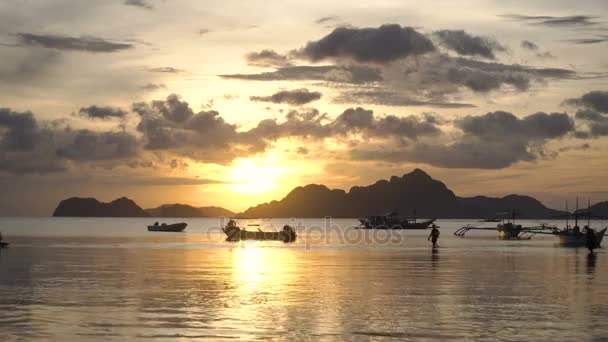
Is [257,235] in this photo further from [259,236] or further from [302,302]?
[302,302]

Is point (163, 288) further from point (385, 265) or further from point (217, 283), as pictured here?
point (385, 265)

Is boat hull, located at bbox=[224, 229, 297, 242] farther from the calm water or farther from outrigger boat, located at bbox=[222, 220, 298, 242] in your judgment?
the calm water

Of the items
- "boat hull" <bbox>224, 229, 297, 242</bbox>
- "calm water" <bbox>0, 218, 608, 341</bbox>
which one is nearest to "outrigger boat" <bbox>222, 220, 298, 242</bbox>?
"boat hull" <bbox>224, 229, 297, 242</bbox>

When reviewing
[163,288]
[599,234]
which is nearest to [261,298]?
[163,288]

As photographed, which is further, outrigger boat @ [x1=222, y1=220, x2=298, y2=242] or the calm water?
outrigger boat @ [x1=222, y1=220, x2=298, y2=242]

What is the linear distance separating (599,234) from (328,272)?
5010cm

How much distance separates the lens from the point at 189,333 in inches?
913

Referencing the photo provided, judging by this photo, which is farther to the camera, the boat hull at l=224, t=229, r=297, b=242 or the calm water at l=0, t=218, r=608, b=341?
the boat hull at l=224, t=229, r=297, b=242

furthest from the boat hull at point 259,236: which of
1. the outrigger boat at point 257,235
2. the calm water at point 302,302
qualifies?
the calm water at point 302,302

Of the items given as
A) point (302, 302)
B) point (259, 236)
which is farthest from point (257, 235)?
point (302, 302)

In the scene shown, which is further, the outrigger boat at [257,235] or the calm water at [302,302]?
the outrigger boat at [257,235]

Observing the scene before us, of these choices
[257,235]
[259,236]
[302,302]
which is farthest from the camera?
[259,236]

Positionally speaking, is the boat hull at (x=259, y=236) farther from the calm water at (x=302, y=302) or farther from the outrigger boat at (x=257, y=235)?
the calm water at (x=302, y=302)

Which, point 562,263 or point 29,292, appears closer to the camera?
point 29,292
